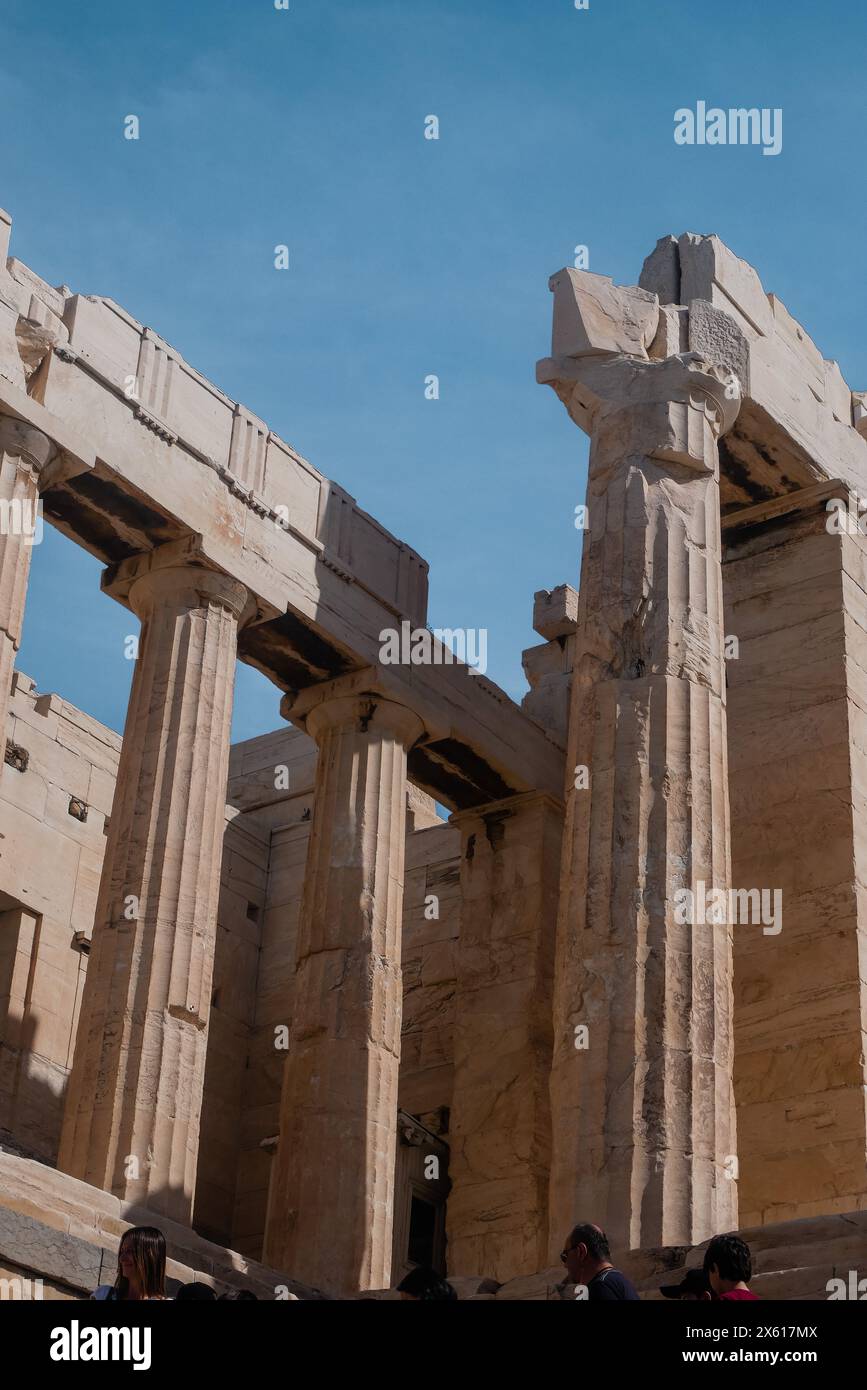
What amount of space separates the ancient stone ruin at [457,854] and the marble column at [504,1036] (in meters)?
0.06

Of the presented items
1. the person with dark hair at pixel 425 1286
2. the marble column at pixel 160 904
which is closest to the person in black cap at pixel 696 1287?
the person with dark hair at pixel 425 1286

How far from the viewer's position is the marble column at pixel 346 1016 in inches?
930

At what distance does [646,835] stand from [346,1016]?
15.2ft

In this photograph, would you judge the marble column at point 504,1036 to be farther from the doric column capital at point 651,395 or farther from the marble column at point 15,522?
the marble column at point 15,522

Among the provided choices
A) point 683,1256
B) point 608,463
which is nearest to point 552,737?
point 608,463

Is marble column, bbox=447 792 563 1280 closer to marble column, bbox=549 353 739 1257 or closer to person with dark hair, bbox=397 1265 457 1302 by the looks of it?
marble column, bbox=549 353 739 1257

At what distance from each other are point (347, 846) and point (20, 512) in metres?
5.93

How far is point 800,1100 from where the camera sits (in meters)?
26.3

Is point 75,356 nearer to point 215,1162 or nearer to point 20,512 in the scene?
point 20,512

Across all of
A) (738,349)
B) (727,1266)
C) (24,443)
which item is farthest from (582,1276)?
(738,349)

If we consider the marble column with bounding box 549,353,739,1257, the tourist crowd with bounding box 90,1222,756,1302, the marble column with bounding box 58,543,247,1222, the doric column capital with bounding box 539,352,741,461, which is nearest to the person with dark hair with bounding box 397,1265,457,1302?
the tourist crowd with bounding box 90,1222,756,1302

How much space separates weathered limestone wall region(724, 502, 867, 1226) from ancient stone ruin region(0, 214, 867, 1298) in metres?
0.05

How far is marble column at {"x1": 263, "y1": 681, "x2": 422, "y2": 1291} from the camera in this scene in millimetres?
23609
